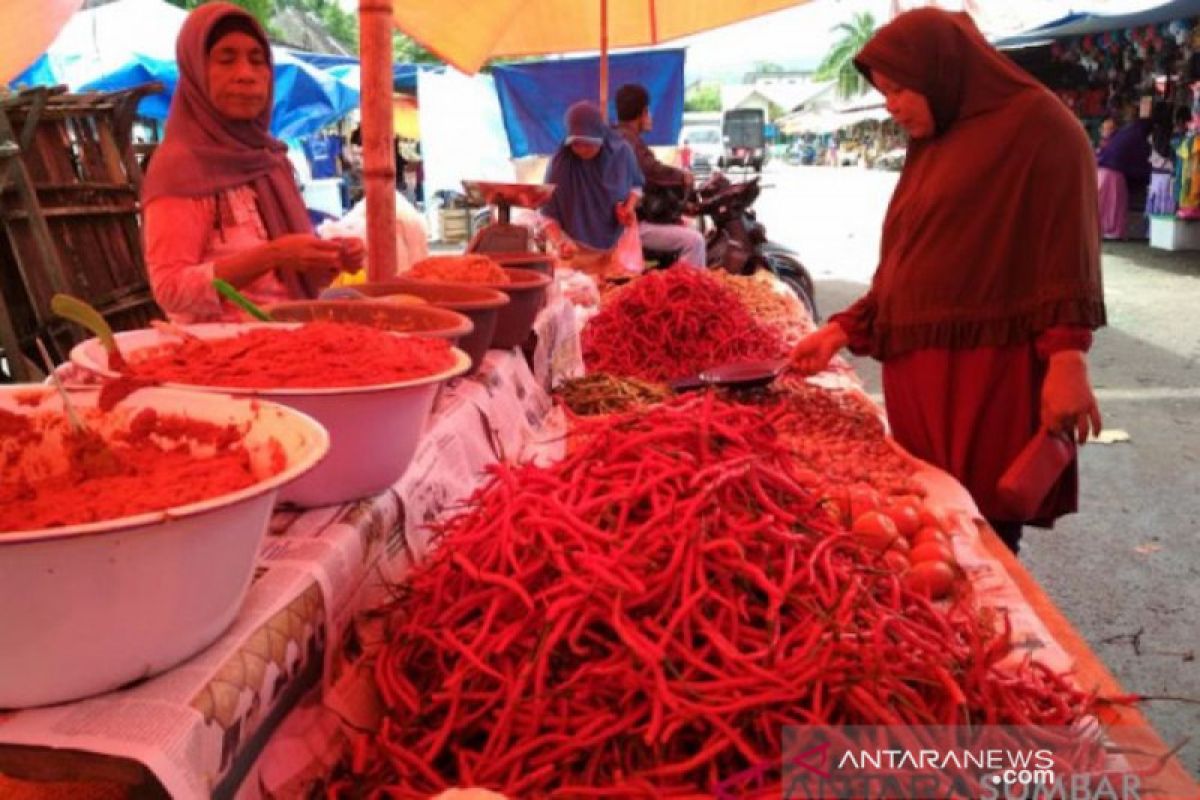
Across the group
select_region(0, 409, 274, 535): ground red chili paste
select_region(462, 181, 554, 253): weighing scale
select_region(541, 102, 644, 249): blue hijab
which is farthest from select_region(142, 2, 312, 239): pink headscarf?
select_region(541, 102, 644, 249): blue hijab

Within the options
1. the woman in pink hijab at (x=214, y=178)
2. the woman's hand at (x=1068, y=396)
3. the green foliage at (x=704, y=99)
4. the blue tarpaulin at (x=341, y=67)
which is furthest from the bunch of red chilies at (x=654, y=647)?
the green foliage at (x=704, y=99)

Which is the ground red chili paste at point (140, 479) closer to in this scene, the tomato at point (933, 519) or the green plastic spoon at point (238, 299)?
the green plastic spoon at point (238, 299)

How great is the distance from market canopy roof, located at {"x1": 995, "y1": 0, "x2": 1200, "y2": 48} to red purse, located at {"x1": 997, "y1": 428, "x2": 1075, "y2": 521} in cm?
975

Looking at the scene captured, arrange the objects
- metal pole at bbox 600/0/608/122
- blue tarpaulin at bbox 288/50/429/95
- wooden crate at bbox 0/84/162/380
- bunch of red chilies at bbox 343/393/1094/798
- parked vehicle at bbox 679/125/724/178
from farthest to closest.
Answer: parked vehicle at bbox 679/125/724/178
blue tarpaulin at bbox 288/50/429/95
metal pole at bbox 600/0/608/122
wooden crate at bbox 0/84/162/380
bunch of red chilies at bbox 343/393/1094/798

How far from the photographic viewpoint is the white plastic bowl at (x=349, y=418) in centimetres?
116

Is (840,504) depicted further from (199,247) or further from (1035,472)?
(199,247)

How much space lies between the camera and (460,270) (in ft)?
7.37

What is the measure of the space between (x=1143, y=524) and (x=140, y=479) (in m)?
4.20

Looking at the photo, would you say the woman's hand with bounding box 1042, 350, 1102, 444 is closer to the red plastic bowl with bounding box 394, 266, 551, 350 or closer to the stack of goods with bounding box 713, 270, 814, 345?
the red plastic bowl with bounding box 394, 266, 551, 350

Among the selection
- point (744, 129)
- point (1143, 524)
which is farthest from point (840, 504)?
point (744, 129)

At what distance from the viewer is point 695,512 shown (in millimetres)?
1159

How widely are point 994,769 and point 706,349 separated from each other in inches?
95.4

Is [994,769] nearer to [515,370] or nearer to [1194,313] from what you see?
[515,370]

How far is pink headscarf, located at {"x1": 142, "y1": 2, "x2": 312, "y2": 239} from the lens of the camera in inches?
84.2
